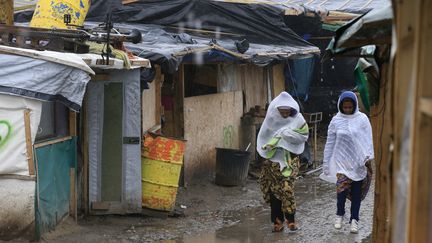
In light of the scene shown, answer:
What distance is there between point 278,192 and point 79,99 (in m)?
2.90

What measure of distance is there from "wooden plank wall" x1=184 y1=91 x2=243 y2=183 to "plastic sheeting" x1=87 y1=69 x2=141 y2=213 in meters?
2.77

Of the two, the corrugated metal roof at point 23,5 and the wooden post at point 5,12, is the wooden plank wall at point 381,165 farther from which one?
the corrugated metal roof at point 23,5

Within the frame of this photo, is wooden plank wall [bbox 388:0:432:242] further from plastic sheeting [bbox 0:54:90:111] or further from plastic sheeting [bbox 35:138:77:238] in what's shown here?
plastic sheeting [bbox 35:138:77:238]

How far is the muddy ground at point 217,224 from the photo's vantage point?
838cm

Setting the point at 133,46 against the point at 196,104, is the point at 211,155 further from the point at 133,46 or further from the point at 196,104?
the point at 133,46

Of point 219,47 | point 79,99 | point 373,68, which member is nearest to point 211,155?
point 219,47

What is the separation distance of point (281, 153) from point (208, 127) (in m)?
4.13

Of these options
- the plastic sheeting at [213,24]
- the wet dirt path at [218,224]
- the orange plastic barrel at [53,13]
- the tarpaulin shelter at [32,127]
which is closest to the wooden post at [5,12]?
the orange plastic barrel at [53,13]

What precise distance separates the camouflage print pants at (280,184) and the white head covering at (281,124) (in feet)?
0.37

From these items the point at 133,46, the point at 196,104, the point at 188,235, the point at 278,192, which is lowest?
the point at 188,235

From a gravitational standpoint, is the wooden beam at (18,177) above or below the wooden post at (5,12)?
below

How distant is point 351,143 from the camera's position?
8.60 meters

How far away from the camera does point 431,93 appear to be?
2230 millimetres

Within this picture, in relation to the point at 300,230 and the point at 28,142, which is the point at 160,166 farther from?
the point at 28,142
